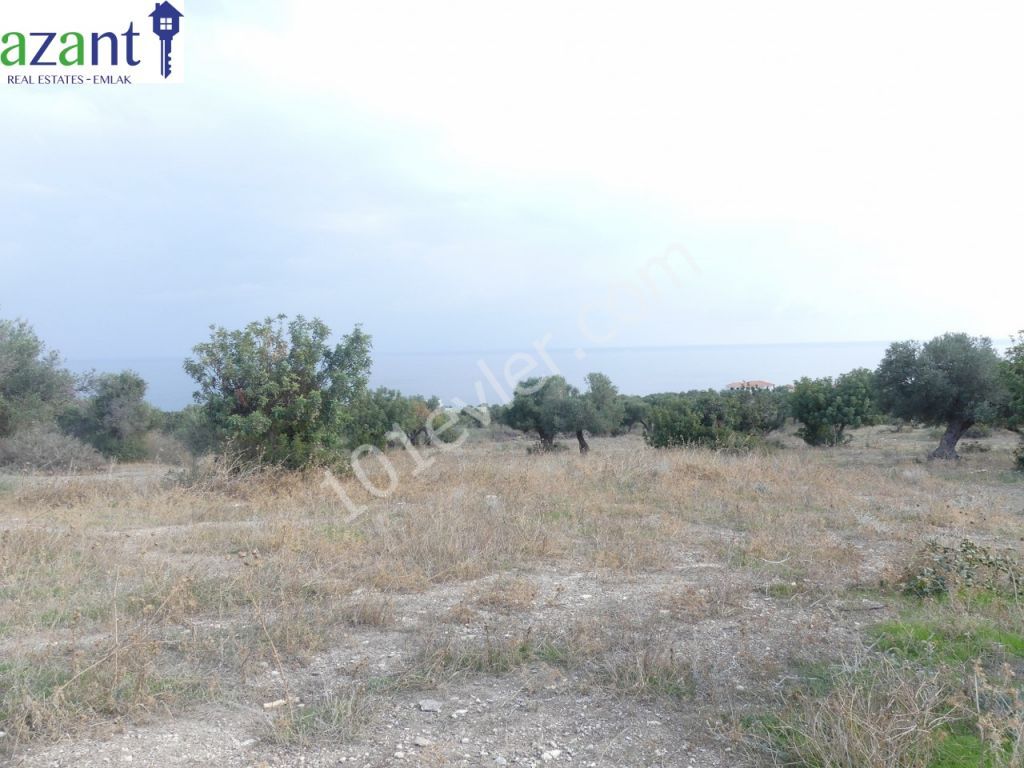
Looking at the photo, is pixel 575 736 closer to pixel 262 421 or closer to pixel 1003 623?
pixel 1003 623

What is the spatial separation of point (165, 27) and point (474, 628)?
9.16 m

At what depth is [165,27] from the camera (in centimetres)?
907

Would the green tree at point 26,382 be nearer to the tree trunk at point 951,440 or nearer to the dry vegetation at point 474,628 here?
the dry vegetation at point 474,628

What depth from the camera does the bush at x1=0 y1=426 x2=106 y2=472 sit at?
46.3 feet

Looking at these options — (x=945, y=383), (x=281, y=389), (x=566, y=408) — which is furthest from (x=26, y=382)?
(x=945, y=383)

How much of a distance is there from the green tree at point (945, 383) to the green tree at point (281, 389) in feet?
40.0

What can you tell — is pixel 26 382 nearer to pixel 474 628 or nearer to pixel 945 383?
pixel 474 628

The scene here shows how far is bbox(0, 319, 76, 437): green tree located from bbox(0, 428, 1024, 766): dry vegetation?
28.9 ft

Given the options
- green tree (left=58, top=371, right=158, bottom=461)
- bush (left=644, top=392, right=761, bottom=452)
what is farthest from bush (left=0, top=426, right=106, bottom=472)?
bush (left=644, top=392, right=761, bottom=452)

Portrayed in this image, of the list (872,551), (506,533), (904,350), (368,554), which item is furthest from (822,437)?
(368,554)

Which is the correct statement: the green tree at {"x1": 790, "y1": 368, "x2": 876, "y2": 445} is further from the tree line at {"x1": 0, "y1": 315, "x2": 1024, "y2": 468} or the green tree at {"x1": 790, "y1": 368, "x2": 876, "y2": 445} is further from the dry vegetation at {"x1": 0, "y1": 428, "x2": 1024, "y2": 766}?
the dry vegetation at {"x1": 0, "y1": 428, "x2": 1024, "y2": 766}

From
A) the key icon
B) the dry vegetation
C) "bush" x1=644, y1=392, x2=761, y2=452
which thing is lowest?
the dry vegetation

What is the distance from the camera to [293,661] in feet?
12.7

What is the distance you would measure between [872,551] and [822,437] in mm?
15660
